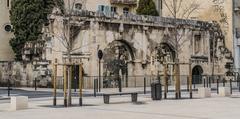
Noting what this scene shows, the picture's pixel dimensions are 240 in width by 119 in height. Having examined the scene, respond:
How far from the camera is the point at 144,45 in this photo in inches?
2056

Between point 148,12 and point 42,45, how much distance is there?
2072 cm

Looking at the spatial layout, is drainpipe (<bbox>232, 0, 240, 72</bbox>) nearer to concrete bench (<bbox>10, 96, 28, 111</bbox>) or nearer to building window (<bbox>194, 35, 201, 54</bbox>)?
building window (<bbox>194, 35, 201, 54</bbox>)

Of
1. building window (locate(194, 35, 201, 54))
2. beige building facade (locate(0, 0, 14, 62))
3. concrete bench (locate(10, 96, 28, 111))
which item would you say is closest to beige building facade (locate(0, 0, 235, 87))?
building window (locate(194, 35, 201, 54))

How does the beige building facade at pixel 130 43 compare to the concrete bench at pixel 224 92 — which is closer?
the concrete bench at pixel 224 92

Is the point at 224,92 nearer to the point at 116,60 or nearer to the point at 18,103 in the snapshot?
the point at 18,103

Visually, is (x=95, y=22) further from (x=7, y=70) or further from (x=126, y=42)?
(x=7, y=70)

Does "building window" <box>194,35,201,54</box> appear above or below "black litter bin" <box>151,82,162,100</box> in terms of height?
above

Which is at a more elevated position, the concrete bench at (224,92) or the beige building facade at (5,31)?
the beige building facade at (5,31)

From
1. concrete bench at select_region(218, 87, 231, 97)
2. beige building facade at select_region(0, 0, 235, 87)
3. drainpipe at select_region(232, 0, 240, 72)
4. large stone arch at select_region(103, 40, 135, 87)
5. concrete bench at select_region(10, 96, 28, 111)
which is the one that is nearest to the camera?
concrete bench at select_region(10, 96, 28, 111)

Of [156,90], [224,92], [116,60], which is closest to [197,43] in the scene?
[116,60]

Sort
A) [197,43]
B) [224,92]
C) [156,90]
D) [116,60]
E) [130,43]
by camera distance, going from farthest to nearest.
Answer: [197,43] < [130,43] < [116,60] < [224,92] < [156,90]

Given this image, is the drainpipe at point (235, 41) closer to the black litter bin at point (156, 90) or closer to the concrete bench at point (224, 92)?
the concrete bench at point (224, 92)

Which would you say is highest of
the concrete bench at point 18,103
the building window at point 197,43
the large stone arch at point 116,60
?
the building window at point 197,43

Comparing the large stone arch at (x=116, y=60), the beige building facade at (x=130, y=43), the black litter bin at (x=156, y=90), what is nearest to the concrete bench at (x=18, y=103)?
the black litter bin at (x=156, y=90)
